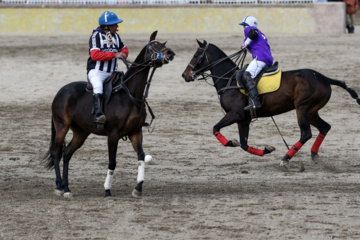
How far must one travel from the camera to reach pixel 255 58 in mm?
13305

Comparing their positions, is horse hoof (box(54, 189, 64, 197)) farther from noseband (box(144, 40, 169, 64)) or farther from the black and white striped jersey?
noseband (box(144, 40, 169, 64))

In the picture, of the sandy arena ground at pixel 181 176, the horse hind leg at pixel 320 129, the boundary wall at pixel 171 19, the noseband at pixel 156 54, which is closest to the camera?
the sandy arena ground at pixel 181 176

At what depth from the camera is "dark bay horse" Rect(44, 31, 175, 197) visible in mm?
10609

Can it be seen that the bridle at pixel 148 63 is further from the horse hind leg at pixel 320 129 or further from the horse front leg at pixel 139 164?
the horse hind leg at pixel 320 129

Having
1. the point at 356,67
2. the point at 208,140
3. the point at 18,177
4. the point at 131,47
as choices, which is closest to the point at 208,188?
the point at 18,177

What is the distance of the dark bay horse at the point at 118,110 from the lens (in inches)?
418

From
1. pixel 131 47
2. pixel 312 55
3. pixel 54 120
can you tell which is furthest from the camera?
pixel 131 47

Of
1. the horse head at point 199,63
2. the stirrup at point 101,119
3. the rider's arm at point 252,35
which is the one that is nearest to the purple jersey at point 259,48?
the rider's arm at point 252,35

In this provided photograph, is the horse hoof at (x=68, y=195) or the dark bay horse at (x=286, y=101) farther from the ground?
the dark bay horse at (x=286, y=101)

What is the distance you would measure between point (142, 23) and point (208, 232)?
20239 millimetres

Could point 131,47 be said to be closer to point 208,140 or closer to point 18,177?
point 208,140

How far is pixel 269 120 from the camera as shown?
1723cm

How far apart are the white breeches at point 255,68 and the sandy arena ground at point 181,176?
5.18ft

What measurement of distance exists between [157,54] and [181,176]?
8.82 feet
